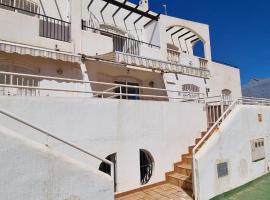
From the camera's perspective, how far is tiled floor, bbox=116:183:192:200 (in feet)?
38.2

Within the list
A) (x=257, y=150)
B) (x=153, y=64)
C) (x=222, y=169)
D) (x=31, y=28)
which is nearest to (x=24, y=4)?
(x=31, y=28)

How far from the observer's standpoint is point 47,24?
1595 cm

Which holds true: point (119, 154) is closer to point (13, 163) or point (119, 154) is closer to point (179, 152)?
point (179, 152)

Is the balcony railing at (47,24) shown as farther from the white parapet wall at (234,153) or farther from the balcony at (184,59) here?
the white parapet wall at (234,153)

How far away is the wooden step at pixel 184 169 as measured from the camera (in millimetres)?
13354

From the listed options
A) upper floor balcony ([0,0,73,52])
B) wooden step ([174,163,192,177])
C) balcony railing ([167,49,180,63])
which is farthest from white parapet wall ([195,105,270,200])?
upper floor balcony ([0,0,73,52])

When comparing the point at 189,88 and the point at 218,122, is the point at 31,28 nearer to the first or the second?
the point at 218,122

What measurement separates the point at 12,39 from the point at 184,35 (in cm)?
1998

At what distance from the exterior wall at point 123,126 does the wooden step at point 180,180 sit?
1.49 feet

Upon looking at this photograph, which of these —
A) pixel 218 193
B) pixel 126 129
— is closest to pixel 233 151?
pixel 218 193

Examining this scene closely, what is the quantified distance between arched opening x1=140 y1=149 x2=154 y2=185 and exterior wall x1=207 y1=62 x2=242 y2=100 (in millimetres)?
14840

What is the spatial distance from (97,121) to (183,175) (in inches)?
248

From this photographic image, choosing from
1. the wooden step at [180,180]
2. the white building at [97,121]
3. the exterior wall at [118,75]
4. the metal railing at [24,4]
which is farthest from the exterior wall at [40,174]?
the metal railing at [24,4]

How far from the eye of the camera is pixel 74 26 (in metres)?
16.5
